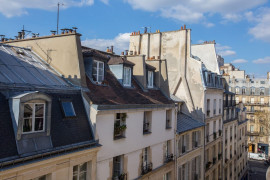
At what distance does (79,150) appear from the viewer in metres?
8.52

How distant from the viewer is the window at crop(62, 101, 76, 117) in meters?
8.85

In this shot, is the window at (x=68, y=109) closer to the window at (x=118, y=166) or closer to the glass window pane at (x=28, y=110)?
the glass window pane at (x=28, y=110)

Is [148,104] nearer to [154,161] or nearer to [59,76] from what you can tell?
[154,161]

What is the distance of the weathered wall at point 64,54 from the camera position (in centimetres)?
1063

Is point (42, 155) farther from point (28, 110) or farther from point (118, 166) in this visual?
point (118, 166)

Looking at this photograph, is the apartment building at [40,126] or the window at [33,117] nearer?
the apartment building at [40,126]

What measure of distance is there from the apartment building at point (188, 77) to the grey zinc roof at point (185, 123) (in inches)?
28.8

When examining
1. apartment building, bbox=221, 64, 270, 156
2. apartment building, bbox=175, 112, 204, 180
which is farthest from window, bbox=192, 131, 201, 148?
apartment building, bbox=221, 64, 270, 156

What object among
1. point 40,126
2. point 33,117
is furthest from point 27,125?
point 40,126

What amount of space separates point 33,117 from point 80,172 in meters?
2.95

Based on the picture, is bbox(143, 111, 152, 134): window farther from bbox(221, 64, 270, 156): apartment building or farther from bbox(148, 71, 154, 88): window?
bbox(221, 64, 270, 156): apartment building

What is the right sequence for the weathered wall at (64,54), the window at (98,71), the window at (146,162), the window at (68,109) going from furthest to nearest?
1. the window at (146,162)
2. the window at (98,71)
3. the weathered wall at (64,54)
4. the window at (68,109)

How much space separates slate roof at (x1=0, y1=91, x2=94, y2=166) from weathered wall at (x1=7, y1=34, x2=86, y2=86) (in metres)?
1.15

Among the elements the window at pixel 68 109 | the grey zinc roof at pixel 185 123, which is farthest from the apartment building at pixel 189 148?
the window at pixel 68 109
